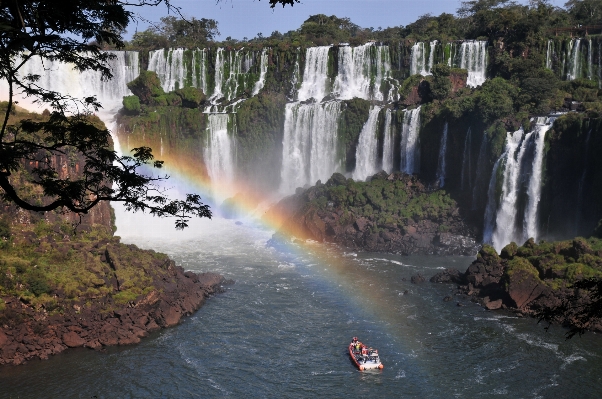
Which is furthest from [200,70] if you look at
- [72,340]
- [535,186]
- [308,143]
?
[72,340]

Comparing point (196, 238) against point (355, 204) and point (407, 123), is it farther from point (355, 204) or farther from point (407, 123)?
point (407, 123)

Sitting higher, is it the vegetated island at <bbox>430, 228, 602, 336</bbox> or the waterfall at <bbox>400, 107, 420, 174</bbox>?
the waterfall at <bbox>400, 107, 420, 174</bbox>

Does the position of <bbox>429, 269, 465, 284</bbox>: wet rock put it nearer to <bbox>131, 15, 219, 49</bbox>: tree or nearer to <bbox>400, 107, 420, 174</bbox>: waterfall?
<bbox>400, 107, 420, 174</bbox>: waterfall

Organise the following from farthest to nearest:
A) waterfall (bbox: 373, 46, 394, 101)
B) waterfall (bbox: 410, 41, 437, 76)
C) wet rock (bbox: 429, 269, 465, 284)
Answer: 1. waterfall (bbox: 373, 46, 394, 101)
2. waterfall (bbox: 410, 41, 437, 76)
3. wet rock (bbox: 429, 269, 465, 284)

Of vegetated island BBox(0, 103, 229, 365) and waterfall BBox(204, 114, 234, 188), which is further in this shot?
waterfall BBox(204, 114, 234, 188)

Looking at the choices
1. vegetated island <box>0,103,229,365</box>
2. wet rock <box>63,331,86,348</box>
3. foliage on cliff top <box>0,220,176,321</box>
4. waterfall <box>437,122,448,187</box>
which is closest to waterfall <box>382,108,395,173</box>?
waterfall <box>437,122,448,187</box>

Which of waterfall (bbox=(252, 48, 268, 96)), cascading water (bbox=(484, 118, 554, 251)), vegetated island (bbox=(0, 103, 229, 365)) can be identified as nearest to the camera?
vegetated island (bbox=(0, 103, 229, 365))

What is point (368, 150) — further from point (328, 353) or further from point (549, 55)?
point (328, 353)
